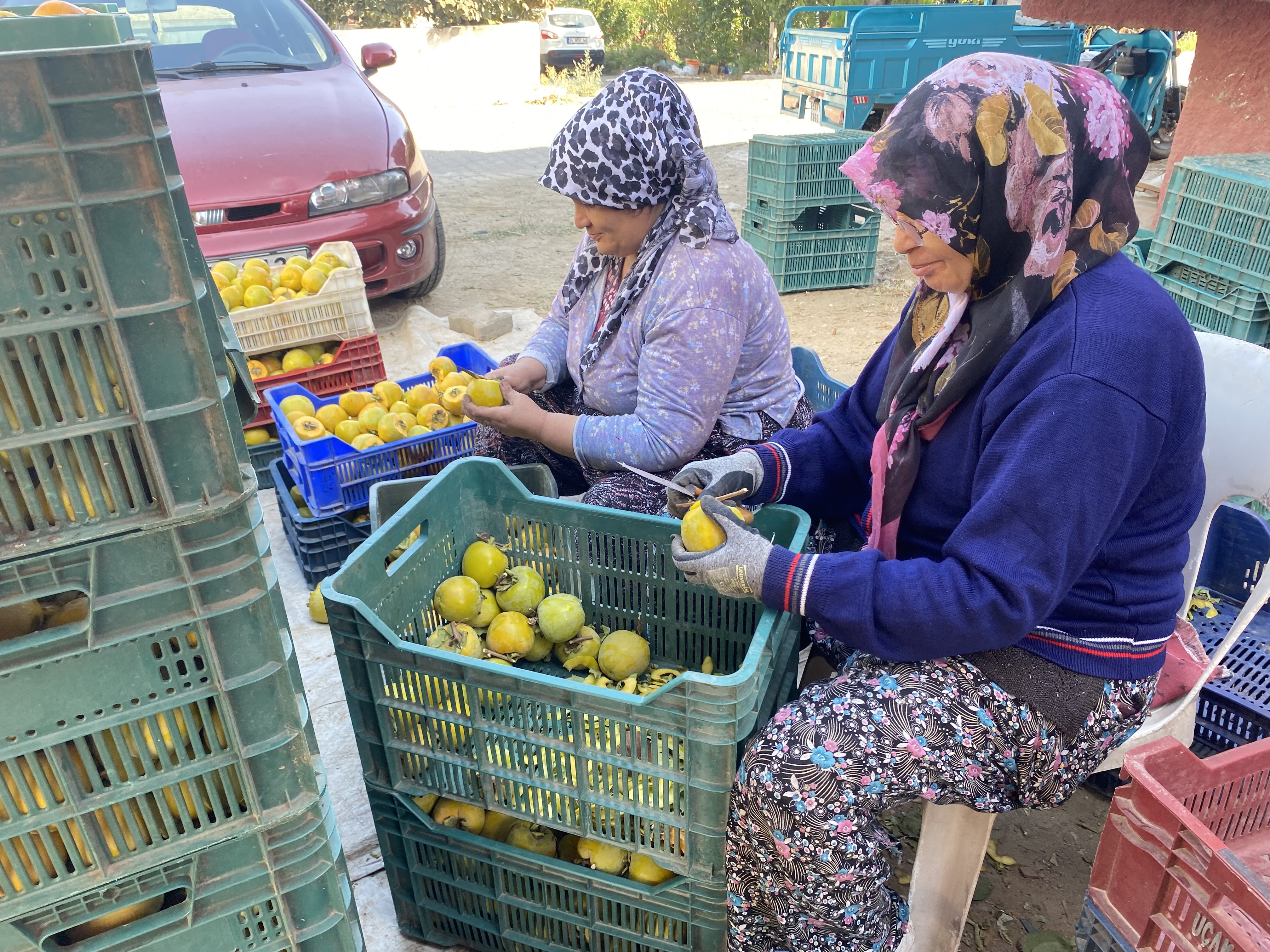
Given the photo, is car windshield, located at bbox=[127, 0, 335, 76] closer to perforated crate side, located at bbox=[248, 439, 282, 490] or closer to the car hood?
the car hood

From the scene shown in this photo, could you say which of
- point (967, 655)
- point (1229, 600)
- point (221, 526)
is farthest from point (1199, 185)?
point (221, 526)

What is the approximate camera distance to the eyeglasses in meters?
1.67

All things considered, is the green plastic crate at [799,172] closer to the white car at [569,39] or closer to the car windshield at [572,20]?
the white car at [569,39]

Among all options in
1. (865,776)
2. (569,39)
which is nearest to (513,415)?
(865,776)

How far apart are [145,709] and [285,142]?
4414 millimetres

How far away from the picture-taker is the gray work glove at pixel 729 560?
173cm

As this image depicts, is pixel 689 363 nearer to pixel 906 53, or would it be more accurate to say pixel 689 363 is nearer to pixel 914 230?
pixel 914 230

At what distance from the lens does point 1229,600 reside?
2660mm

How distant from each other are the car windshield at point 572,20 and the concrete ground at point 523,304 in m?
2.75

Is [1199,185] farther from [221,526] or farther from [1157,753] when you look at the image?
[221,526]

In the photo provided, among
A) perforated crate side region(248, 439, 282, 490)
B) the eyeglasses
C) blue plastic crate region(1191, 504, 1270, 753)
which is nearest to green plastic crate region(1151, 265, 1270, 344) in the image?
blue plastic crate region(1191, 504, 1270, 753)

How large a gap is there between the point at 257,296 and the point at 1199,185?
12.4 feet

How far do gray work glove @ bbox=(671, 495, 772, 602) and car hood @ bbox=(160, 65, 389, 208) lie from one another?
12.8 feet

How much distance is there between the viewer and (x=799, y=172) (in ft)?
20.8
